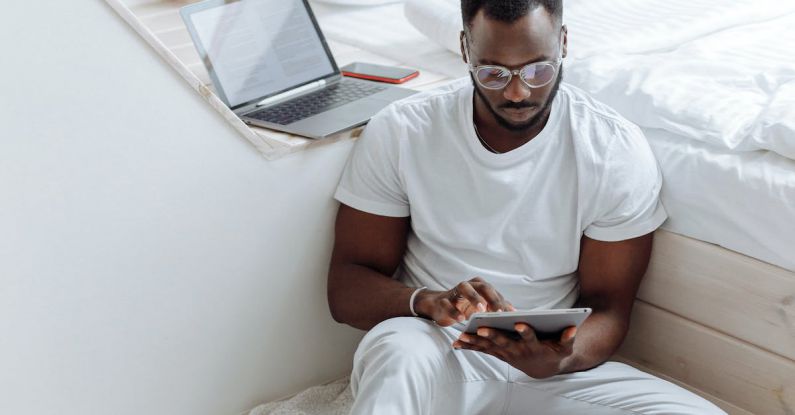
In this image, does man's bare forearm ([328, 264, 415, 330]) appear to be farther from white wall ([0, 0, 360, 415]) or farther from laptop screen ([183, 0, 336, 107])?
laptop screen ([183, 0, 336, 107])

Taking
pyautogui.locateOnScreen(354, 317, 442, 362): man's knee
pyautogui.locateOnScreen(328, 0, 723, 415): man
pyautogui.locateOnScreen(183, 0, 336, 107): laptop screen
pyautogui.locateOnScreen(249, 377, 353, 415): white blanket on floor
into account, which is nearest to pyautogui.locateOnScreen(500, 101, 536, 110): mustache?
pyautogui.locateOnScreen(328, 0, 723, 415): man

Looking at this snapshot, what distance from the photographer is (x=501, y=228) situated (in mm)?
1383

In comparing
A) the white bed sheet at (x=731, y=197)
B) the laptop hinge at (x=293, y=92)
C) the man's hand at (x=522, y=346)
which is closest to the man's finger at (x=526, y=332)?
the man's hand at (x=522, y=346)

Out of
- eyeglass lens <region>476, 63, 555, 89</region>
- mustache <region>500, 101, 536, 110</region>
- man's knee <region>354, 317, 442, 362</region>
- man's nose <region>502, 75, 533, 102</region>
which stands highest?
eyeglass lens <region>476, 63, 555, 89</region>

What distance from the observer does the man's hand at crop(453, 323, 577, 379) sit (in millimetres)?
1215

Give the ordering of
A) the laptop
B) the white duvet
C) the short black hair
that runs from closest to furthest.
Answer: the short black hair, the white duvet, the laptop

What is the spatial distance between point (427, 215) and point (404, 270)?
0.14 m

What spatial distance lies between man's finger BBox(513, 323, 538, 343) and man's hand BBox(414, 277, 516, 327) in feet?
0.17

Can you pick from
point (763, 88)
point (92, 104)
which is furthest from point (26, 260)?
point (763, 88)

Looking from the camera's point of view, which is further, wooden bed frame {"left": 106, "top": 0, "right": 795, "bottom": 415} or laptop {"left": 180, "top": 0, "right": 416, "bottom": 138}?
laptop {"left": 180, "top": 0, "right": 416, "bottom": 138}

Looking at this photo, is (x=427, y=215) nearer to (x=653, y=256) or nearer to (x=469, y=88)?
(x=469, y=88)

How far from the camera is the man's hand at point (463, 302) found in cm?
124

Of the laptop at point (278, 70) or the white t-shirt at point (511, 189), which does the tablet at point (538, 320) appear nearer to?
the white t-shirt at point (511, 189)

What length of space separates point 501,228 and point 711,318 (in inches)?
13.5
